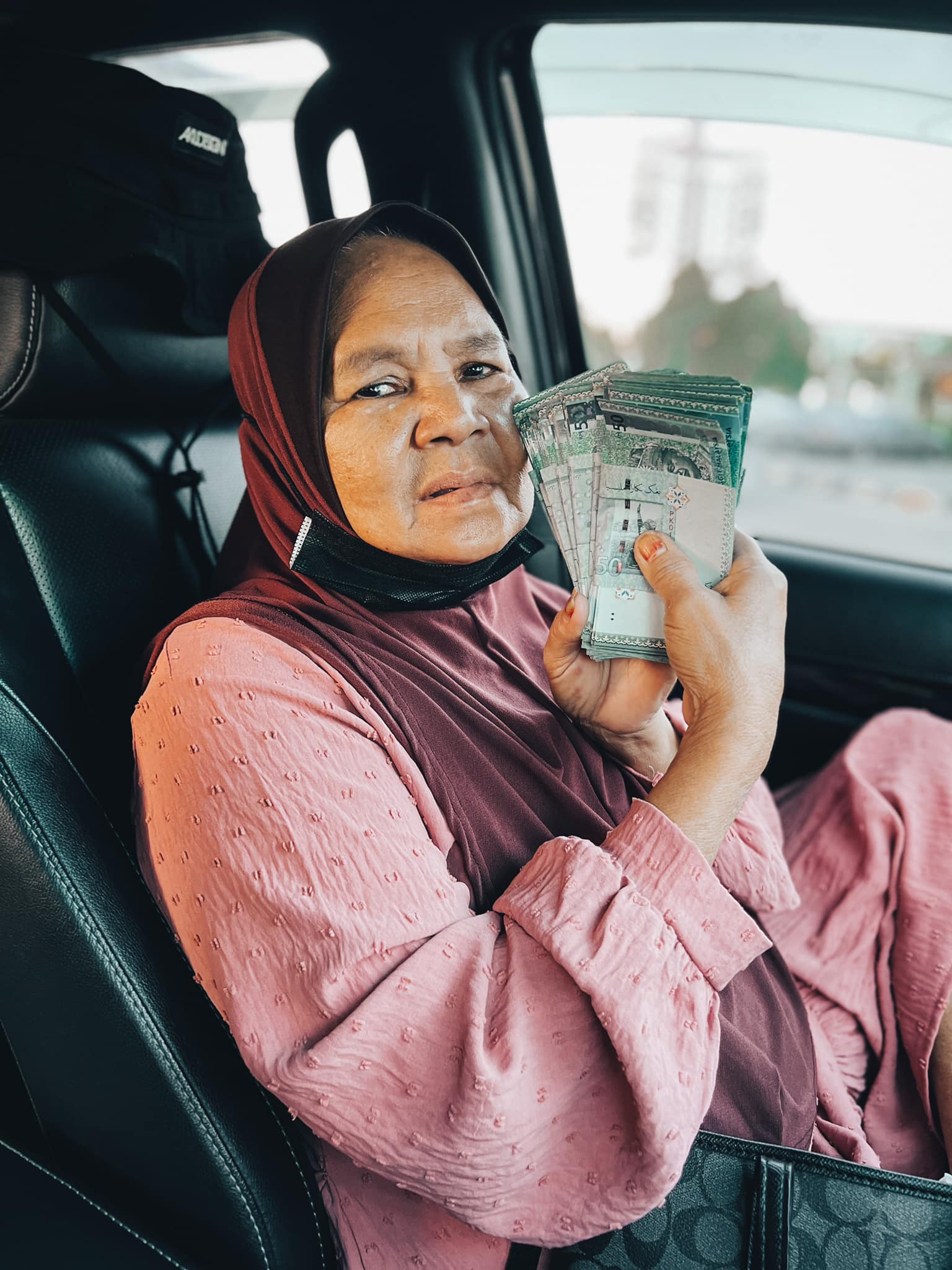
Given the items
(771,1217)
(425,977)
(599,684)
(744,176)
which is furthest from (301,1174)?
(744,176)

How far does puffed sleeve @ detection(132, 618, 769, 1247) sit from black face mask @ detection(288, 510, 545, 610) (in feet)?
0.89

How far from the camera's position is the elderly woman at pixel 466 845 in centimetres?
102

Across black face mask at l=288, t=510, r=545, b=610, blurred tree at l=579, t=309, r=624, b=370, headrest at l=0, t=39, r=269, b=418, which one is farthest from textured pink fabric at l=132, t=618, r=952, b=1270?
blurred tree at l=579, t=309, r=624, b=370

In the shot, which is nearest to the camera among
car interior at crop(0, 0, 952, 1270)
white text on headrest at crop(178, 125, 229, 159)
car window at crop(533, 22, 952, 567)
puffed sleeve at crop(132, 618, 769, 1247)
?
puffed sleeve at crop(132, 618, 769, 1247)

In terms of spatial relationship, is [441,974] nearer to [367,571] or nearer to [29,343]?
[367,571]

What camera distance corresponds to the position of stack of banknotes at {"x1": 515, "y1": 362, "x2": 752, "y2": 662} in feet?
4.07

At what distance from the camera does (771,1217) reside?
3.71ft

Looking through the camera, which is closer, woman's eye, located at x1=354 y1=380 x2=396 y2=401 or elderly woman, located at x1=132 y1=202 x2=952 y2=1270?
elderly woman, located at x1=132 y1=202 x2=952 y2=1270

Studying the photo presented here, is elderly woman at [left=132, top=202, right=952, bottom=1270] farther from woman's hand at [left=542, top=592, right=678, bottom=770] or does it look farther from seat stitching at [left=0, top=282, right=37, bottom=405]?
seat stitching at [left=0, top=282, right=37, bottom=405]

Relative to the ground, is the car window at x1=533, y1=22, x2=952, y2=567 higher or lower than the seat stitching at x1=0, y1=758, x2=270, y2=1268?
higher

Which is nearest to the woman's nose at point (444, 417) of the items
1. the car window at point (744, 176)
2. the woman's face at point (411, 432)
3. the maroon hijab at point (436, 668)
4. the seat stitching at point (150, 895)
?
the woman's face at point (411, 432)

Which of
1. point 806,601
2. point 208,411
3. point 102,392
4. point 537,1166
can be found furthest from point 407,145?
point 537,1166

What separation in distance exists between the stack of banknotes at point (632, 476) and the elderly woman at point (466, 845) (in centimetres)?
5

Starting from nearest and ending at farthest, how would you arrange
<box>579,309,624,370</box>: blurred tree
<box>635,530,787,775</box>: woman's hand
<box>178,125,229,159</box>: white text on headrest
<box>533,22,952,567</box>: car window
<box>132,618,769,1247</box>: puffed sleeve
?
<box>132,618,769,1247</box>: puffed sleeve < <box>635,530,787,775</box>: woman's hand < <box>178,125,229,159</box>: white text on headrest < <box>533,22,952,567</box>: car window < <box>579,309,624,370</box>: blurred tree
